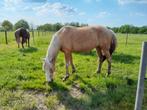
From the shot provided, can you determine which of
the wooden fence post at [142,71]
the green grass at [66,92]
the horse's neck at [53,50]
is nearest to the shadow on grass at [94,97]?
the green grass at [66,92]

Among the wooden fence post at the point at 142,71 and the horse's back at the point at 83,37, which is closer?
the wooden fence post at the point at 142,71

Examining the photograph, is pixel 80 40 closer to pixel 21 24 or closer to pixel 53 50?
pixel 53 50

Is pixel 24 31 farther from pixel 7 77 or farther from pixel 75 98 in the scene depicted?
pixel 75 98

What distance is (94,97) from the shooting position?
15.6 ft

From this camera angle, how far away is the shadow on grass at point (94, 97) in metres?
4.38

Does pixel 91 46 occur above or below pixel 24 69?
above

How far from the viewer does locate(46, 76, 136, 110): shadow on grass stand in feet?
14.4

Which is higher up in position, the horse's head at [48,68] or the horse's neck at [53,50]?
the horse's neck at [53,50]

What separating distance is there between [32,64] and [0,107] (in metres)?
3.85

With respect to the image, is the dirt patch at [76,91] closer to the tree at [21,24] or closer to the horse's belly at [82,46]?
the horse's belly at [82,46]

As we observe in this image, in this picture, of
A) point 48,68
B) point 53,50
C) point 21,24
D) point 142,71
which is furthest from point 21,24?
point 142,71

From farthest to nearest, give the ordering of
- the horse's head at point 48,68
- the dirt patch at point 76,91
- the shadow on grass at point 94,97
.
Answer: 1. the horse's head at point 48,68
2. the dirt patch at point 76,91
3. the shadow on grass at point 94,97

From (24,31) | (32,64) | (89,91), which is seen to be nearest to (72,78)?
(89,91)

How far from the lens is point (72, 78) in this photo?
629cm
